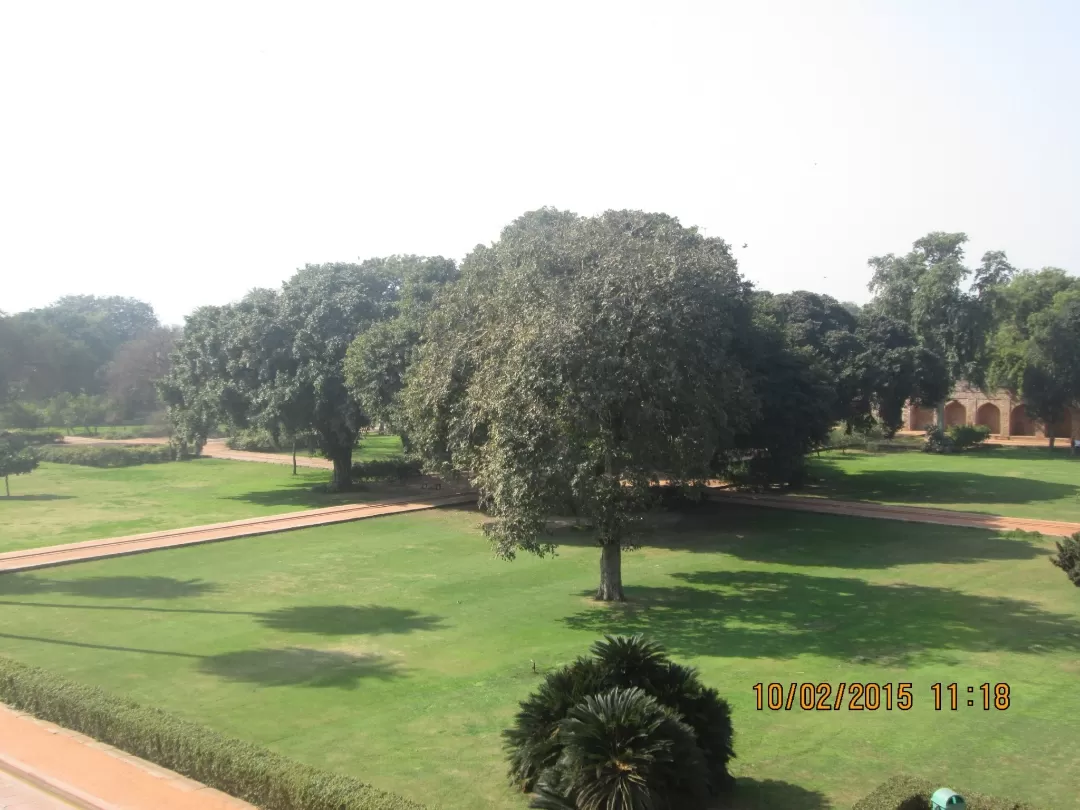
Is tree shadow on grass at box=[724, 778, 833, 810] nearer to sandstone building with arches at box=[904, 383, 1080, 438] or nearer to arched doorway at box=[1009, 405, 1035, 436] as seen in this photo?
sandstone building with arches at box=[904, 383, 1080, 438]

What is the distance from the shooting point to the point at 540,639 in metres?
13.2

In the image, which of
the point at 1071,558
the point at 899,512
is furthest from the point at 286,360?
the point at 1071,558

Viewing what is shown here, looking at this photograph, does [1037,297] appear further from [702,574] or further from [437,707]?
[437,707]

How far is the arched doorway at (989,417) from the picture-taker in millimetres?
54438

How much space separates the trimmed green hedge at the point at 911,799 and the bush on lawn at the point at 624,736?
4.04 ft

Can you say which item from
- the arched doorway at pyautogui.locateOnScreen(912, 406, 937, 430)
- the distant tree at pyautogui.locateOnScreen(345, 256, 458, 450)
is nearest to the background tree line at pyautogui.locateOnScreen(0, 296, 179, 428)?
the distant tree at pyautogui.locateOnScreen(345, 256, 458, 450)

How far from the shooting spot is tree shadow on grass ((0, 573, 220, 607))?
→ 16.1 meters

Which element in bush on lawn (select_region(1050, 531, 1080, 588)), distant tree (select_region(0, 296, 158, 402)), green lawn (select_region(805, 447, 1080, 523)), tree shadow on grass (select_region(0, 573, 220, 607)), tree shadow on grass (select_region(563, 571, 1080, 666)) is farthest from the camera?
distant tree (select_region(0, 296, 158, 402))

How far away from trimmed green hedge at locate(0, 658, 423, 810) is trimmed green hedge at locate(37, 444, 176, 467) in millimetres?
30600

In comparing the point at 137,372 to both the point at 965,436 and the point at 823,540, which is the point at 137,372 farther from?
the point at 823,540

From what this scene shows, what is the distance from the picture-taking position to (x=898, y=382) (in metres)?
35.9

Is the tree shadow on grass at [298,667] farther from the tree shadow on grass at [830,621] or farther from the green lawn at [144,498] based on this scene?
the green lawn at [144,498]
